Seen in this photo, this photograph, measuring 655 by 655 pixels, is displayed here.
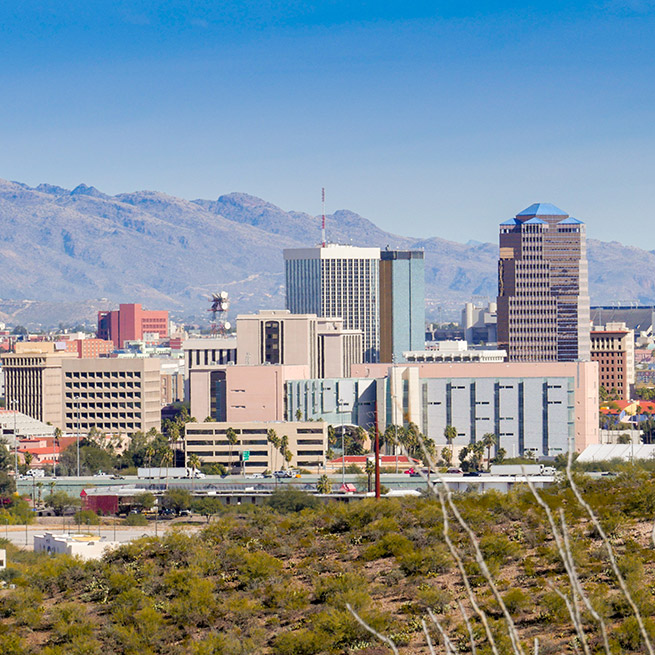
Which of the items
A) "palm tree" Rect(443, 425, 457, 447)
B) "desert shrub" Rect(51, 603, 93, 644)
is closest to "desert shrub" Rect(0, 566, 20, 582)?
"desert shrub" Rect(51, 603, 93, 644)

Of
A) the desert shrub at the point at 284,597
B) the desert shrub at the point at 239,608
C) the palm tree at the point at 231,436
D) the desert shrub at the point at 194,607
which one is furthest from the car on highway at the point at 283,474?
the desert shrub at the point at 239,608

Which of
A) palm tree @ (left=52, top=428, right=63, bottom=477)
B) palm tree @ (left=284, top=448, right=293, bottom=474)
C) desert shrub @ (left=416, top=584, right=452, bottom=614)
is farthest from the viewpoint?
palm tree @ (left=52, top=428, right=63, bottom=477)

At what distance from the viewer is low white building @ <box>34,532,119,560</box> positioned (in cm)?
8144

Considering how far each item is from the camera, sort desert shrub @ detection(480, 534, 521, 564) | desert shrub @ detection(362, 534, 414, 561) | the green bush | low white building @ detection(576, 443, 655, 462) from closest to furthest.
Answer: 1. desert shrub @ detection(480, 534, 521, 564)
2. desert shrub @ detection(362, 534, 414, 561)
3. the green bush
4. low white building @ detection(576, 443, 655, 462)

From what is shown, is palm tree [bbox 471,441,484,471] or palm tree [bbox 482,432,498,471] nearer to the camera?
palm tree [bbox 471,441,484,471]

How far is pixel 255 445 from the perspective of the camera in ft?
544

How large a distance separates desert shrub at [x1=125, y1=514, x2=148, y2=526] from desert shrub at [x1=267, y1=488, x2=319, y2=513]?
10.3 metres

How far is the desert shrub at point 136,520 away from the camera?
114 metres

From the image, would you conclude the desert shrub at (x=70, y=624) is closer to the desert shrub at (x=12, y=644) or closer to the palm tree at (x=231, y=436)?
the desert shrub at (x=12, y=644)

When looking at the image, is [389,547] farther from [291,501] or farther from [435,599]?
[291,501]

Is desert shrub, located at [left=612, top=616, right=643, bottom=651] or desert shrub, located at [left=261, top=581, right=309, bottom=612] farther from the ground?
desert shrub, located at [left=612, top=616, right=643, bottom=651]

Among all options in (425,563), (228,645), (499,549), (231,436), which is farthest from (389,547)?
(231,436)

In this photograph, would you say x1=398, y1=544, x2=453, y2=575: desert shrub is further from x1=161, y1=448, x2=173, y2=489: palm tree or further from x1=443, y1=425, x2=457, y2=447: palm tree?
x1=443, y1=425, x2=457, y2=447: palm tree

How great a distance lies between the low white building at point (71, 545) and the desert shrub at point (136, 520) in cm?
1819
